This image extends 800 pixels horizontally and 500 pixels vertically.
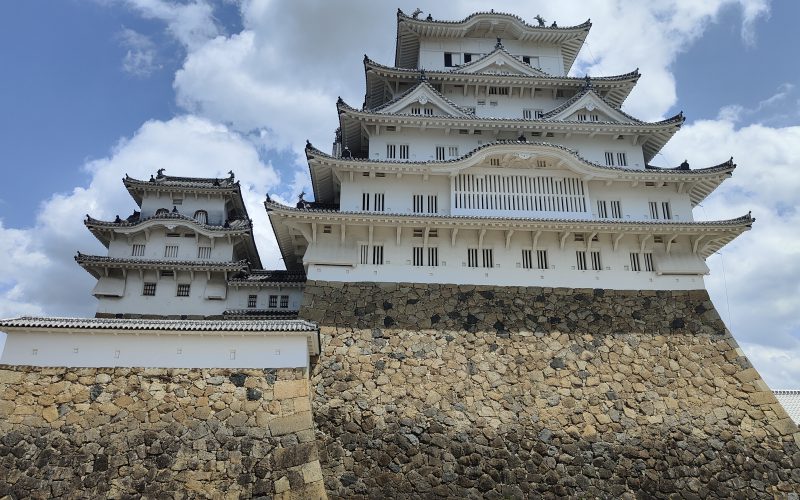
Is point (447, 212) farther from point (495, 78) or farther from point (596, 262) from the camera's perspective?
point (495, 78)

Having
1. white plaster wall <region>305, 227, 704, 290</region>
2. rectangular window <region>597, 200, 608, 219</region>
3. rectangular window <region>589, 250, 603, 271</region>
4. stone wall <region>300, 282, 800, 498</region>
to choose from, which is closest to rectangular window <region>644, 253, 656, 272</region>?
white plaster wall <region>305, 227, 704, 290</region>

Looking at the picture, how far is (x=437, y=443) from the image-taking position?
15500mm

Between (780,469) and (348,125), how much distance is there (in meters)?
18.1

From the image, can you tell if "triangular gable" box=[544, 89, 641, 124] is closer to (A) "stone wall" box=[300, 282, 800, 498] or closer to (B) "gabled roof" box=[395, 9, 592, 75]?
(B) "gabled roof" box=[395, 9, 592, 75]

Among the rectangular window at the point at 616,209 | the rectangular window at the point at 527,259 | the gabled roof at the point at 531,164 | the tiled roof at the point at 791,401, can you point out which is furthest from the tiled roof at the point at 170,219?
the tiled roof at the point at 791,401

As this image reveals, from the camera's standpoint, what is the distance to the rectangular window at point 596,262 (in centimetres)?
1977

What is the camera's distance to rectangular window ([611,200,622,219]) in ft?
69.3

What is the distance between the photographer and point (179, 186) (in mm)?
24797

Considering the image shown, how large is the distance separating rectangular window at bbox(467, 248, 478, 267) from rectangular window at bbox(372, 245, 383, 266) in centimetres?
298

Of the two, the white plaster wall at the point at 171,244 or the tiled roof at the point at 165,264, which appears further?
the white plaster wall at the point at 171,244

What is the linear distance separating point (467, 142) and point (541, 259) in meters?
5.99

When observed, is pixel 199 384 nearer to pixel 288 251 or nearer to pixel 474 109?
pixel 288 251

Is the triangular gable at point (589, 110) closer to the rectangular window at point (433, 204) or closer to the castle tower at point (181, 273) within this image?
the rectangular window at point (433, 204)

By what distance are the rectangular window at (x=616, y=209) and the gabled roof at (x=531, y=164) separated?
89 centimetres
